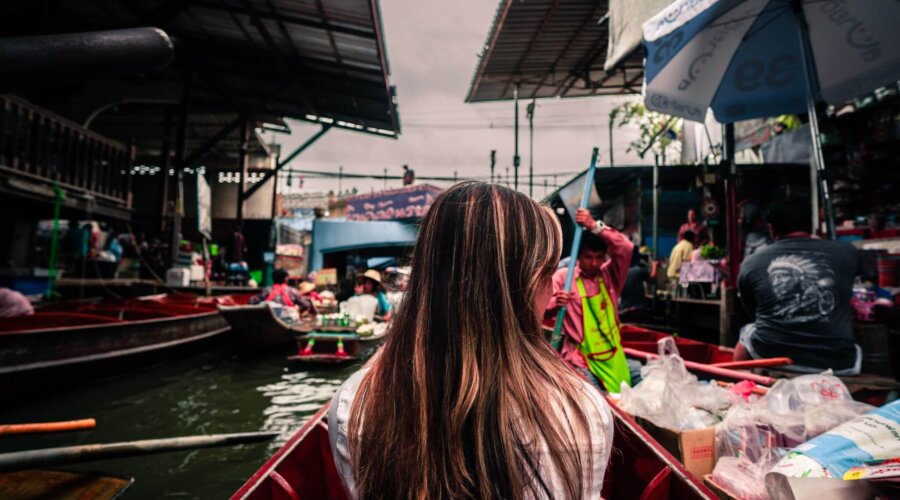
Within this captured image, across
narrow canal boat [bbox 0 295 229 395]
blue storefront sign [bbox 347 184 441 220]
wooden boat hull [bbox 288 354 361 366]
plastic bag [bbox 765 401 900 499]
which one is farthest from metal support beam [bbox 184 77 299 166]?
plastic bag [bbox 765 401 900 499]

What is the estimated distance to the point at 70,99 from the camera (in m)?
10.0

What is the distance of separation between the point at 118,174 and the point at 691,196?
13908mm

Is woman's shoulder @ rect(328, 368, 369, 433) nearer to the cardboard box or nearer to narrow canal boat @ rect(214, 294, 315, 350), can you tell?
the cardboard box

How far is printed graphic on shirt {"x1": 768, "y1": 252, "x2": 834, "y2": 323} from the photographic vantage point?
9.54ft

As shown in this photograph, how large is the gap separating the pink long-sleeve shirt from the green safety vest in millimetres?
48

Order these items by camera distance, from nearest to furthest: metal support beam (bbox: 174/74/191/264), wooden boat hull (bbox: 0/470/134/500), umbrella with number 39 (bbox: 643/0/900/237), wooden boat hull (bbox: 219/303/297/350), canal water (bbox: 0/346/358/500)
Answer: wooden boat hull (bbox: 0/470/134/500)
umbrella with number 39 (bbox: 643/0/900/237)
canal water (bbox: 0/346/358/500)
wooden boat hull (bbox: 219/303/297/350)
metal support beam (bbox: 174/74/191/264)

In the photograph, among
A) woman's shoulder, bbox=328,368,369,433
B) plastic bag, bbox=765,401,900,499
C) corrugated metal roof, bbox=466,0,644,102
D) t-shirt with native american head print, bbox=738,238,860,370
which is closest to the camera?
woman's shoulder, bbox=328,368,369,433

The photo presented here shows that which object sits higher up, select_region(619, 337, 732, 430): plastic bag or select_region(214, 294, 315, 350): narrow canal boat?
select_region(619, 337, 732, 430): plastic bag

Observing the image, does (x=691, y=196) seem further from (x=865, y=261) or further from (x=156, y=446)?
(x=156, y=446)

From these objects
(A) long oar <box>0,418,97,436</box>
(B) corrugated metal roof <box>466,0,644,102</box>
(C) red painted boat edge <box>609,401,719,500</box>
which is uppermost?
(B) corrugated metal roof <box>466,0,644,102</box>

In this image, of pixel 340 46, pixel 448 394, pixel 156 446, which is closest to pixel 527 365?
pixel 448 394

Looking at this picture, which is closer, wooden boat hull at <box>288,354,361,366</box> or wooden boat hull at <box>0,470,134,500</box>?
wooden boat hull at <box>0,470,134,500</box>

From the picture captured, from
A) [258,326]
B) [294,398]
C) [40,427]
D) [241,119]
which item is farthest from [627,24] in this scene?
[241,119]

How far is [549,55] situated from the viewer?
8.77 meters
